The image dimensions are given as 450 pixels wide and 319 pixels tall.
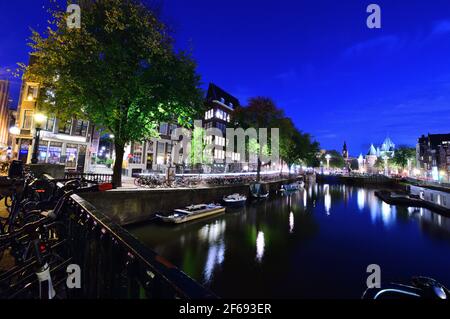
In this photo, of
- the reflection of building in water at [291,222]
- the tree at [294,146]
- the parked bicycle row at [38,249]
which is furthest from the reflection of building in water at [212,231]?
the tree at [294,146]

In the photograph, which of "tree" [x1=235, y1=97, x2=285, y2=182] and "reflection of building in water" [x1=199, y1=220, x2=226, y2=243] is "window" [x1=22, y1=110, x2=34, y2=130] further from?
"tree" [x1=235, y1=97, x2=285, y2=182]

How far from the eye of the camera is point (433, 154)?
7744cm

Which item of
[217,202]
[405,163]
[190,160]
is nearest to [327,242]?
[217,202]

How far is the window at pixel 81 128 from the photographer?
3038cm

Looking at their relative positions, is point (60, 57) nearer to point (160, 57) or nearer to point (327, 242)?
point (160, 57)

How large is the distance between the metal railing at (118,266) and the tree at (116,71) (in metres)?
14.4

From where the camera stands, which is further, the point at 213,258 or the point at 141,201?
the point at 141,201

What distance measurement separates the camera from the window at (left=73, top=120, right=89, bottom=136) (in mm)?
30378

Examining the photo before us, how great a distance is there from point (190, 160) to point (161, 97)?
30439mm

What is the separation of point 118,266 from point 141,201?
18872 millimetres

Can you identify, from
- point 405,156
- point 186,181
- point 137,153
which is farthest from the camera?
point 405,156

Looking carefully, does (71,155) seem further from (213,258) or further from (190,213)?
(213,258)

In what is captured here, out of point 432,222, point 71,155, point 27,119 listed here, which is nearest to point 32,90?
point 27,119
